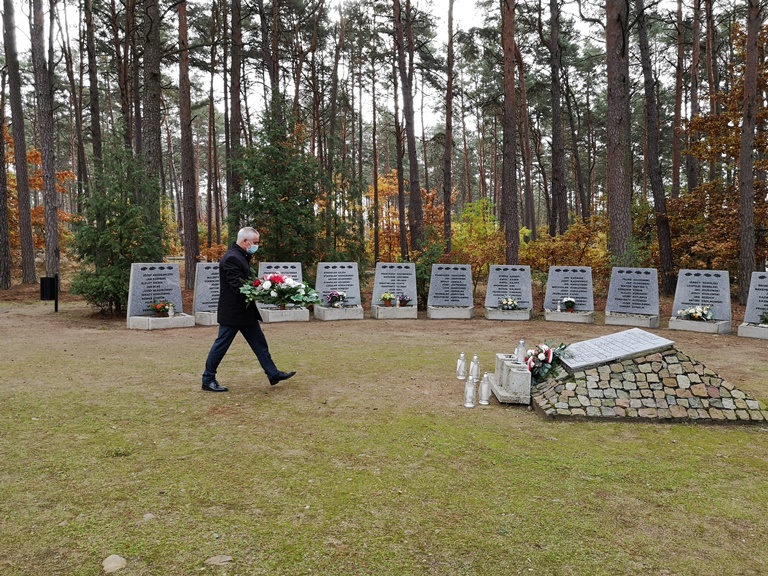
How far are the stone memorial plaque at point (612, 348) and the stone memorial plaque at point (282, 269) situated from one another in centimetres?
859

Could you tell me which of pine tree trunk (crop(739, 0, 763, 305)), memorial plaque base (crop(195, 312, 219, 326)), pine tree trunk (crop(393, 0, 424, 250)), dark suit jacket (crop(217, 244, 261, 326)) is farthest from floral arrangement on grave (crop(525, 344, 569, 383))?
pine tree trunk (crop(393, 0, 424, 250))

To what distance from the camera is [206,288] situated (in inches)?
485

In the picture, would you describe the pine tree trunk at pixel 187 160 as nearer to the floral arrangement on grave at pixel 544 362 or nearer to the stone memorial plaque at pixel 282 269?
the stone memorial plaque at pixel 282 269

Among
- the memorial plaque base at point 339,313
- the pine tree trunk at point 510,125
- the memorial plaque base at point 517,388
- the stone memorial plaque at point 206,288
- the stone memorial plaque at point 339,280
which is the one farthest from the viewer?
the pine tree trunk at point 510,125

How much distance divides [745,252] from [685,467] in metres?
11.8

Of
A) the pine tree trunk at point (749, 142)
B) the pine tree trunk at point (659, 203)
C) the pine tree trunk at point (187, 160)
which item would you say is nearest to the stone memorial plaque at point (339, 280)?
the pine tree trunk at point (187, 160)

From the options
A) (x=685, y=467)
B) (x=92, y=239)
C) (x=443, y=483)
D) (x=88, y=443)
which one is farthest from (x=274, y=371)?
(x=92, y=239)

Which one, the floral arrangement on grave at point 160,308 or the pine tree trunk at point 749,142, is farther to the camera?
the pine tree trunk at point 749,142

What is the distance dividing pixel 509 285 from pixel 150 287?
896 cm

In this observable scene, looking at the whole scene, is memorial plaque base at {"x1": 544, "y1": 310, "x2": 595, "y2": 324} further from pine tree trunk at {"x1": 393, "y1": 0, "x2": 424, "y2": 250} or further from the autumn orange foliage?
pine tree trunk at {"x1": 393, "y1": 0, "x2": 424, "y2": 250}

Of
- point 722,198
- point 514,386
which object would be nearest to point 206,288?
point 514,386

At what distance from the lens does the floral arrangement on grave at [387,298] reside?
13.5m

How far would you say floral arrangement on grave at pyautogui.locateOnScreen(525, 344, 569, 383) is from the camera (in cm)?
577

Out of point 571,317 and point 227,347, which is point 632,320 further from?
point 227,347
